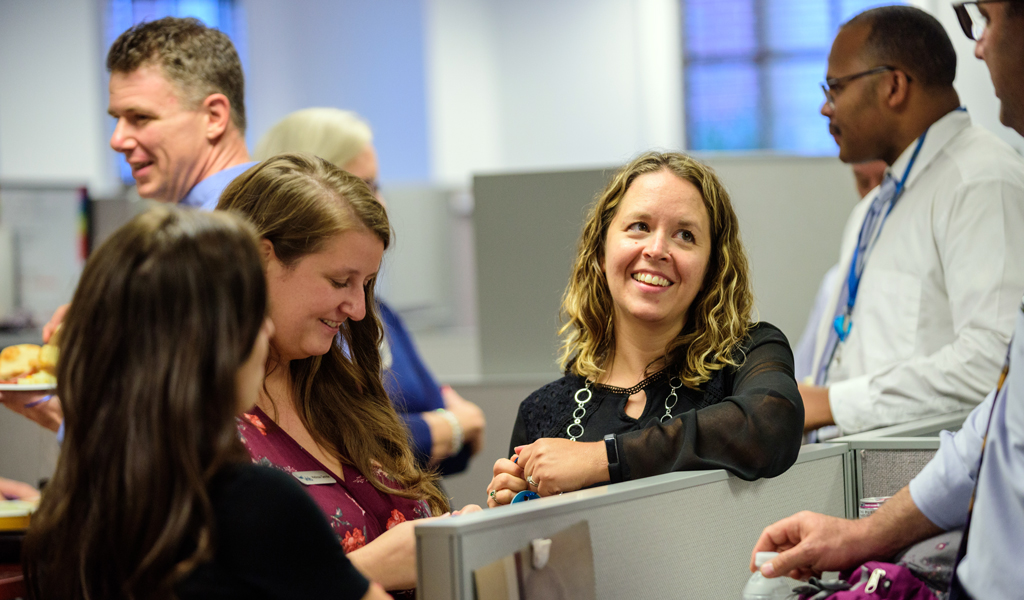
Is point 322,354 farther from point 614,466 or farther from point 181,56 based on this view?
point 181,56

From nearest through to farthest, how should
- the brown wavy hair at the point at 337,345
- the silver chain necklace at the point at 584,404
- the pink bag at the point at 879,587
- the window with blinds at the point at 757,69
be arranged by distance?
the pink bag at the point at 879,587
the brown wavy hair at the point at 337,345
the silver chain necklace at the point at 584,404
the window with blinds at the point at 757,69

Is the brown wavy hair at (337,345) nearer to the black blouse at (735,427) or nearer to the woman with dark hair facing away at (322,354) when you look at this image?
the woman with dark hair facing away at (322,354)

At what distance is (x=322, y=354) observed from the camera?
145cm

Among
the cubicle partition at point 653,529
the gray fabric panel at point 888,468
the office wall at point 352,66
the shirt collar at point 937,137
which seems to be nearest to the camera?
the cubicle partition at point 653,529

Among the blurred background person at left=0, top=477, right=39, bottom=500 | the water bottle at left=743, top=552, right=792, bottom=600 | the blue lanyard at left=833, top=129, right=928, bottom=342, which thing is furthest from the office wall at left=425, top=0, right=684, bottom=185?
the water bottle at left=743, top=552, right=792, bottom=600

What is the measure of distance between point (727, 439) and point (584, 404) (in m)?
0.34

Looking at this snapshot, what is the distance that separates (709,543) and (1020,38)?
0.85m

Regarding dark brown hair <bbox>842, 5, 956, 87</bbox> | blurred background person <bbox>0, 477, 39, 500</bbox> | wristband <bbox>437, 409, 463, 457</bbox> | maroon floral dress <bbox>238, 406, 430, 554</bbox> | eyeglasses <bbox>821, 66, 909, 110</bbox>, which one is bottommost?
wristband <bbox>437, 409, 463, 457</bbox>

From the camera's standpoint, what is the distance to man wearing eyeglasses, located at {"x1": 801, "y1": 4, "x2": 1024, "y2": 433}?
202 cm

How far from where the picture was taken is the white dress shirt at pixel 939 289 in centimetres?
201

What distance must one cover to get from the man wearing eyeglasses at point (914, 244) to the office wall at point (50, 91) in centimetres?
597

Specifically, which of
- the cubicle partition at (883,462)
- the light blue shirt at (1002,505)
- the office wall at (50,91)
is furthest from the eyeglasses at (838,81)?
the office wall at (50,91)

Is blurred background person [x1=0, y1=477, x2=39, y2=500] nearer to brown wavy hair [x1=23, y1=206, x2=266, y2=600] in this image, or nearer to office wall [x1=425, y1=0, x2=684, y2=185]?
brown wavy hair [x1=23, y1=206, x2=266, y2=600]

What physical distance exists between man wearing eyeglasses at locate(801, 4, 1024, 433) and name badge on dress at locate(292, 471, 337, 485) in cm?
105
